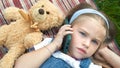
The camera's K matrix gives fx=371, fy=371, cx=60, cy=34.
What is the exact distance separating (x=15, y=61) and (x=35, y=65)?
0.19 m

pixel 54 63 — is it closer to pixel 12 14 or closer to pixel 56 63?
pixel 56 63

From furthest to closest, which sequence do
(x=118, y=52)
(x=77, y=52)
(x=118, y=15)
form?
(x=118, y=15) → (x=118, y=52) → (x=77, y=52)

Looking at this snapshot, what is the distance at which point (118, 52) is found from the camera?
2.92 meters

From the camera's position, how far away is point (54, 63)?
2.34 meters

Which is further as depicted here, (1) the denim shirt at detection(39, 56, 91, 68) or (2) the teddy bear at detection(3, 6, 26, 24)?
(2) the teddy bear at detection(3, 6, 26, 24)

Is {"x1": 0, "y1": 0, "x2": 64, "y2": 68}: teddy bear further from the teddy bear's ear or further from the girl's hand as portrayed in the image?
the girl's hand

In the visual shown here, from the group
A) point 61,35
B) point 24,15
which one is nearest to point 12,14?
point 24,15

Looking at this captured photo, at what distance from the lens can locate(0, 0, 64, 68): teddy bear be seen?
2.43m

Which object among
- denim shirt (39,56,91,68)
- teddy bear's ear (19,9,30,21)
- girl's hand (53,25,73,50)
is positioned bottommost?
denim shirt (39,56,91,68)

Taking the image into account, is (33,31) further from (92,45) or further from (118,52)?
(118,52)

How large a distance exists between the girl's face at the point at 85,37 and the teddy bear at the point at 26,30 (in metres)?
0.22

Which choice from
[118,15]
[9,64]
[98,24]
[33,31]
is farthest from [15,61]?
[118,15]

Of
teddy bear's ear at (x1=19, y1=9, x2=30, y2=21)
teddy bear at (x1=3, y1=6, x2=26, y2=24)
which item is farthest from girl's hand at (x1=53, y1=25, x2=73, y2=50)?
teddy bear at (x1=3, y1=6, x2=26, y2=24)

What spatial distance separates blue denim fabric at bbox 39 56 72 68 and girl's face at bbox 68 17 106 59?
78mm
